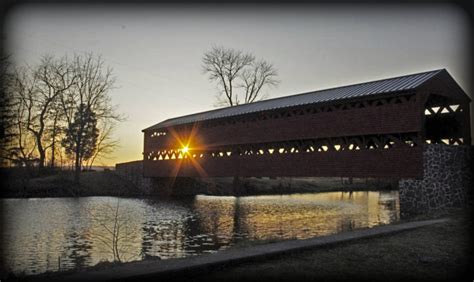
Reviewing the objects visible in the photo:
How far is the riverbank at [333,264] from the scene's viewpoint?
4938mm

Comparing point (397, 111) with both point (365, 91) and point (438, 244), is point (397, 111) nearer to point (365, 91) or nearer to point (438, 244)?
point (365, 91)

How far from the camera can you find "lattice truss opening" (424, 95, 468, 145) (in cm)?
1559

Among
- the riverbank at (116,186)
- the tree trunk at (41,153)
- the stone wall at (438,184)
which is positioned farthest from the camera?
the tree trunk at (41,153)

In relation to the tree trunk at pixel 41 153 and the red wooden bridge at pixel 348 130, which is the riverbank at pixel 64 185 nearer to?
the tree trunk at pixel 41 153

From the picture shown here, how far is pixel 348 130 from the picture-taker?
51.0 feet

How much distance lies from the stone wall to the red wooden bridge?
1.19ft

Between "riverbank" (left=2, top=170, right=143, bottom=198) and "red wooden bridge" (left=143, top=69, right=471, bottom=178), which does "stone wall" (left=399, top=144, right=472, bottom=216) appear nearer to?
"red wooden bridge" (left=143, top=69, right=471, bottom=178)

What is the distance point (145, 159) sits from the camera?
1157 inches

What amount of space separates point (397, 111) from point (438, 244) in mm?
7986

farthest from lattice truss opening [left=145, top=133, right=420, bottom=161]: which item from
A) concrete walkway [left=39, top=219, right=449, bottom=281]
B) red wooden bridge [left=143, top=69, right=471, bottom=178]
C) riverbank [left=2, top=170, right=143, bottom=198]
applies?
concrete walkway [left=39, top=219, right=449, bottom=281]

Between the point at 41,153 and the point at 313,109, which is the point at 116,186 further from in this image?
the point at 313,109

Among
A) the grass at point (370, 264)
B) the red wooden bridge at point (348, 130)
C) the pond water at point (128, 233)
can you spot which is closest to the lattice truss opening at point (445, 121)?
the red wooden bridge at point (348, 130)

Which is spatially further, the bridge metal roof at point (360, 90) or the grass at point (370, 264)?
the bridge metal roof at point (360, 90)

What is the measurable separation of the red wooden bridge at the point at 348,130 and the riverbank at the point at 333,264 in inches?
294
